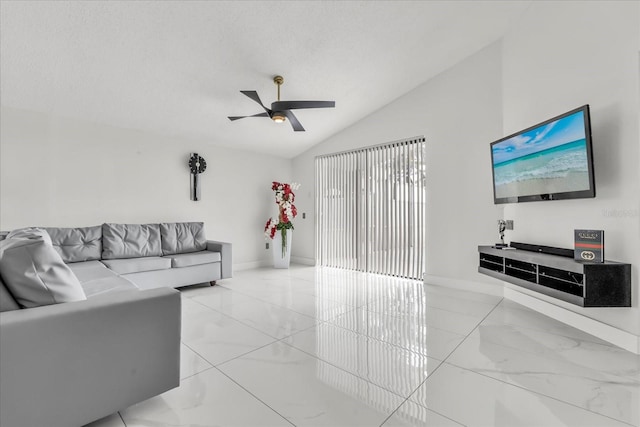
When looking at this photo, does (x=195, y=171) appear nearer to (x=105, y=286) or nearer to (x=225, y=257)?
(x=225, y=257)

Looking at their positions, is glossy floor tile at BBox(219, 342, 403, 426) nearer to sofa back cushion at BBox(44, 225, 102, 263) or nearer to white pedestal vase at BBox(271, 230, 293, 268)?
sofa back cushion at BBox(44, 225, 102, 263)

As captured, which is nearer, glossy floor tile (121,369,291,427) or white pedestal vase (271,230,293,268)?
glossy floor tile (121,369,291,427)

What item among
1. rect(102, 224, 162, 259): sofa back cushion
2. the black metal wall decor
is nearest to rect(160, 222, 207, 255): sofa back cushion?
rect(102, 224, 162, 259): sofa back cushion

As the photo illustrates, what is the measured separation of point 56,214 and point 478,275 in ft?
18.6

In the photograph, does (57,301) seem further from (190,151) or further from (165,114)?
(190,151)

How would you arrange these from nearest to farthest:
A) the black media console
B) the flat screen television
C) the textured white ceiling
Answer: the black media console < the flat screen television < the textured white ceiling

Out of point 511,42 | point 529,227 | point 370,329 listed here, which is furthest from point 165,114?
point 529,227

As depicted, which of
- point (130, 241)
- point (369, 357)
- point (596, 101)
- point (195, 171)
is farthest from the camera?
point (195, 171)

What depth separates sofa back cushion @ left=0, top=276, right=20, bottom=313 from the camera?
1.31 metres

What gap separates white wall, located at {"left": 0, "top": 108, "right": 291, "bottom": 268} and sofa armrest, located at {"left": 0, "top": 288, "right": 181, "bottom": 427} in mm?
3317

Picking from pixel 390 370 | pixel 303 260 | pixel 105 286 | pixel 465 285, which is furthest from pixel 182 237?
pixel 465 285

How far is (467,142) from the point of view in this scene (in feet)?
13.3

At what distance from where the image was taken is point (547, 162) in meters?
2.82

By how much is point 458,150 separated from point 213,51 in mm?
3386
